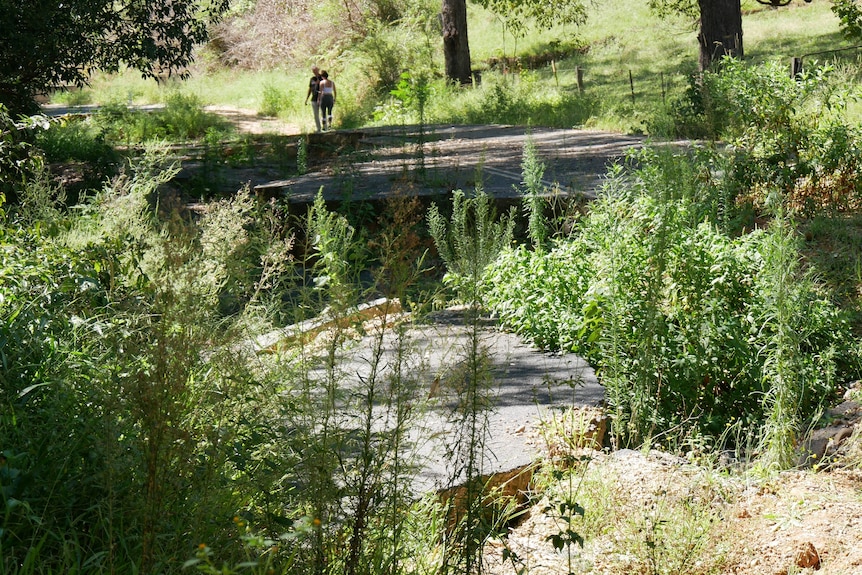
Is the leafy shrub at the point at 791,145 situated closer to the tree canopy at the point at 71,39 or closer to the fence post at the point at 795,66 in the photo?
the fence post at the point at 795,66

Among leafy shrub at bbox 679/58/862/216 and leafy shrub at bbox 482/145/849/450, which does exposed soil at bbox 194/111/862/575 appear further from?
leafy shrub at bbox 679/58/862/216

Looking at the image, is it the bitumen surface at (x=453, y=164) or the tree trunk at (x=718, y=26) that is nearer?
the bitumen surface at (x=453, y=164)

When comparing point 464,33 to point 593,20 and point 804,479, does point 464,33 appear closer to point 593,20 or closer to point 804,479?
point 593,20

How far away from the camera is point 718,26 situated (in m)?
14.2

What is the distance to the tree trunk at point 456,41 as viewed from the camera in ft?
77.2

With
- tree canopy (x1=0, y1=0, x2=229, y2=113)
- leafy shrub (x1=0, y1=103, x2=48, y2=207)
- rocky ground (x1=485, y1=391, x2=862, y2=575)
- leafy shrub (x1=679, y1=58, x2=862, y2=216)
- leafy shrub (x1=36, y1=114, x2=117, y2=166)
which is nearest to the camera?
rocky ground (x1=485, y1=391, x2=862, y2=575)

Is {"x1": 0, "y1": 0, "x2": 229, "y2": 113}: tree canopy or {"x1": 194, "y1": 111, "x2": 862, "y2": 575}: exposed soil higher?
{"x1": 0, "y1": 0, "x2": 229, "y2": 113}: tree canopy

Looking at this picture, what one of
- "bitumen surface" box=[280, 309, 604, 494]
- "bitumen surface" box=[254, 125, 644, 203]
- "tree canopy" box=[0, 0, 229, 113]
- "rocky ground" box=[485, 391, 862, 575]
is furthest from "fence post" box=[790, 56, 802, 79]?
"rocky ground" box=[485, 391, 862, 575]

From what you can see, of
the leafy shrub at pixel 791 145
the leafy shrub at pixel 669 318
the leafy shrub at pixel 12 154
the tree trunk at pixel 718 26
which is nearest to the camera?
the leafy shrub at pixel 669 318

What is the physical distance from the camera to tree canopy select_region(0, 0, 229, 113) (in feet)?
36.1

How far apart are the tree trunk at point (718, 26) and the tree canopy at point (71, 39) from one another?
7557 mm

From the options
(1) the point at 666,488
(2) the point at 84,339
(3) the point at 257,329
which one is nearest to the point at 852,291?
(1) the point at 666,488

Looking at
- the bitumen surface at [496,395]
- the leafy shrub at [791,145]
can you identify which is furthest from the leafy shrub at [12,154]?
the leafy shrub at [791,145]

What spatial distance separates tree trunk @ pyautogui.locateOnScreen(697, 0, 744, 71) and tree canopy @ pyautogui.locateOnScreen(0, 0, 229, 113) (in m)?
7.56
